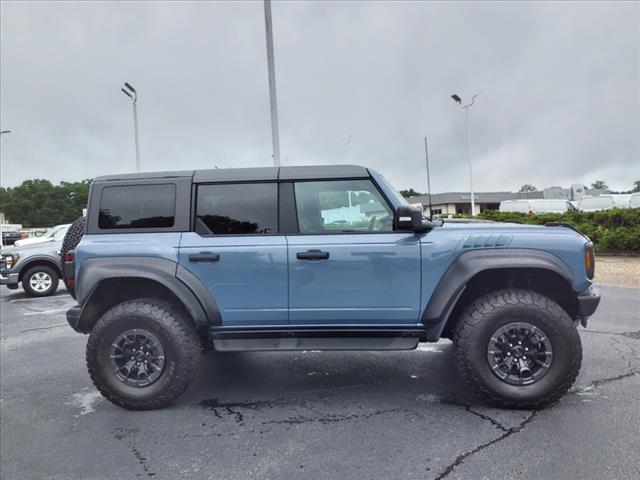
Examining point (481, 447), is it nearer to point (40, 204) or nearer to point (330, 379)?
point (330, 379)

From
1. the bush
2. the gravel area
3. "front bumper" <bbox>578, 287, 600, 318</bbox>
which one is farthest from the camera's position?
the bush

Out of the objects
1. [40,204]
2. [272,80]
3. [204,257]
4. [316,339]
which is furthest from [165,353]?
[40,204]

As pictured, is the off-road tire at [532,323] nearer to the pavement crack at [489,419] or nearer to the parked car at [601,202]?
the pavement crack at [489,419]

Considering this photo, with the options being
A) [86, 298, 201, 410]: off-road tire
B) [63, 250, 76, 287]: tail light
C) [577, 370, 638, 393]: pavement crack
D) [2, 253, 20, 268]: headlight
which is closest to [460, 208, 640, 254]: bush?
[577, 370, 638, 393]: pavement crack

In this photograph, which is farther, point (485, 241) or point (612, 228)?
point (612, 228)

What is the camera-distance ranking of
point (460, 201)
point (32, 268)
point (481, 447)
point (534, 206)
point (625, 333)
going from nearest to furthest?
point (481, 447) → point (625, 333) → point (32, 268) → point (534, 206) → point (460, 201)

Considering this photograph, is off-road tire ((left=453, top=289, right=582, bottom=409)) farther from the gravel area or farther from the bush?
the bush

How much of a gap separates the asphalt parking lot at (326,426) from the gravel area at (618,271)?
208 inches

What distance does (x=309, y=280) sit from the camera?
337 cm

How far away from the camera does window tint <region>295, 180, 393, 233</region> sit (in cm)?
348

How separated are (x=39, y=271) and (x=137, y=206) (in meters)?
8.26

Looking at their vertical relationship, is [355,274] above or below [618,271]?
above

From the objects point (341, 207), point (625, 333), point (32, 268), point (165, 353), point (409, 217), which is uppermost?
point (341, 207)

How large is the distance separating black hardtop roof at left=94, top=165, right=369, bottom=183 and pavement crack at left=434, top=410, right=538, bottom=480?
2.11 m
